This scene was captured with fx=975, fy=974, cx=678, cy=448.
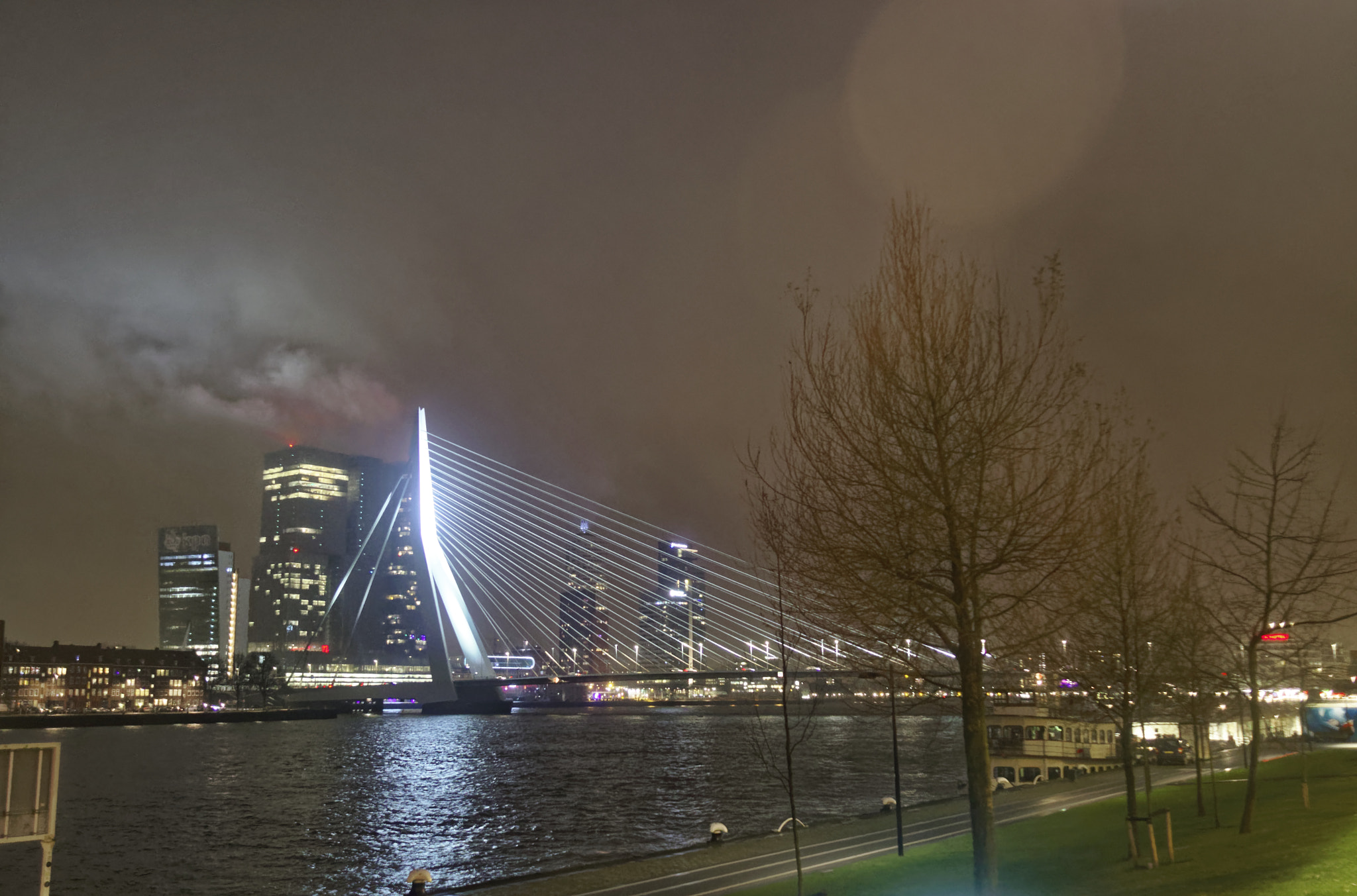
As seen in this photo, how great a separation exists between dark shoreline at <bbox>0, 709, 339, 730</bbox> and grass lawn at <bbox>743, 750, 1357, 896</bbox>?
11633cm

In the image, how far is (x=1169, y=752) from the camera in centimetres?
3916

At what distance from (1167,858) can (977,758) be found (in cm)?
687

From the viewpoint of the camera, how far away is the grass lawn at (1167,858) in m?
9.73

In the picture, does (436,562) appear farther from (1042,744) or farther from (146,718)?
(146,718)

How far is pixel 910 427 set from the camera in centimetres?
873

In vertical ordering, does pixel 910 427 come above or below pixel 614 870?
above

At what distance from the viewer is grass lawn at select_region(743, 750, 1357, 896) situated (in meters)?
9.73

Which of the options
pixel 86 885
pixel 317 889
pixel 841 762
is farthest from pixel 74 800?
pixel 841 762

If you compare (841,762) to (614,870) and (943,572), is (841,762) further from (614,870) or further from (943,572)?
(943,572)

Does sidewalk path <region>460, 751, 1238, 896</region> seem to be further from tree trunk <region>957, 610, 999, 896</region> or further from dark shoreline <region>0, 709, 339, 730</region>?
dark shoreline <region>0, 709, 339, 730</region>

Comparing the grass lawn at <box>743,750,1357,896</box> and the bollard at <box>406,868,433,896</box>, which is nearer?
the grass lawn at <box>743,750,1357,896</box>

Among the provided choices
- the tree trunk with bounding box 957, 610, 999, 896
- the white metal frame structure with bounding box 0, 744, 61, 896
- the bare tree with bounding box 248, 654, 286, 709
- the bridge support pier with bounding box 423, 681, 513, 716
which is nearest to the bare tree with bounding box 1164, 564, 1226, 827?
the tree trunk with bounding box 957, 610, 999, 896

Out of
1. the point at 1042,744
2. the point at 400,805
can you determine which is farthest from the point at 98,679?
the point at 1042,744

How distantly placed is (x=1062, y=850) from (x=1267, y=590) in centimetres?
542
